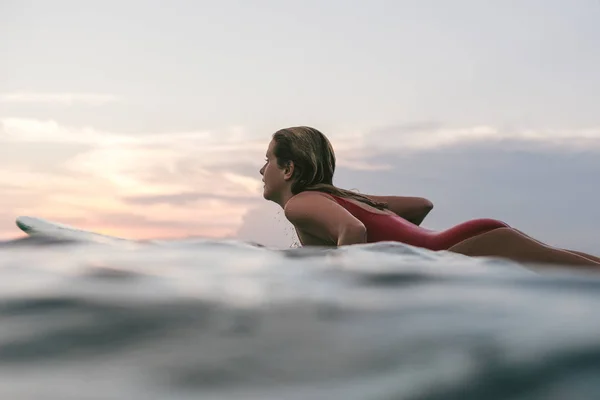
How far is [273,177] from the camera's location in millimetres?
5883

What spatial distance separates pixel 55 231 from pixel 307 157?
2204 mm

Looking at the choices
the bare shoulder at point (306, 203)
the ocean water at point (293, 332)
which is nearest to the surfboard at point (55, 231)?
the ocean water at point (293, 332)

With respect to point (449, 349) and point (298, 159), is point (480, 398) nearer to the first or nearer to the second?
point (449, 349)

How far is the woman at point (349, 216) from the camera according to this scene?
14.8ft

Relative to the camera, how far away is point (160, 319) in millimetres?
2035

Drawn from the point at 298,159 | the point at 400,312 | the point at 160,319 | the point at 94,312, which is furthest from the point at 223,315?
the point at 298,159

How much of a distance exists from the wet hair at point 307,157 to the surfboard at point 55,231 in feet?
6.00

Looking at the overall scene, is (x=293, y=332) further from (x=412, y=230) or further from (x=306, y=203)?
(x=412, y=230)

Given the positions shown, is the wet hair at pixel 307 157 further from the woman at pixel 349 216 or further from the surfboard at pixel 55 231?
the surfboard at pixel 55 231

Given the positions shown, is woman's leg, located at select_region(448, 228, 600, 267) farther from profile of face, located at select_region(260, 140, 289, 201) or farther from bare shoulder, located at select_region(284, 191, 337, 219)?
profile of face, located at select_region(260, 140, 289, 201)

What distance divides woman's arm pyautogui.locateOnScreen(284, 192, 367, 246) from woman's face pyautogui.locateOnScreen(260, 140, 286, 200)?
1.97 ft

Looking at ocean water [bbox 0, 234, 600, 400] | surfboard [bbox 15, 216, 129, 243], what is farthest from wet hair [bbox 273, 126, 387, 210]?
ocean water [bbox 0, 234, 600, 400]

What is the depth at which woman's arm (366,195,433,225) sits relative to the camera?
603 centimetres

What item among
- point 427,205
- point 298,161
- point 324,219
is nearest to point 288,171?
point 298,161
